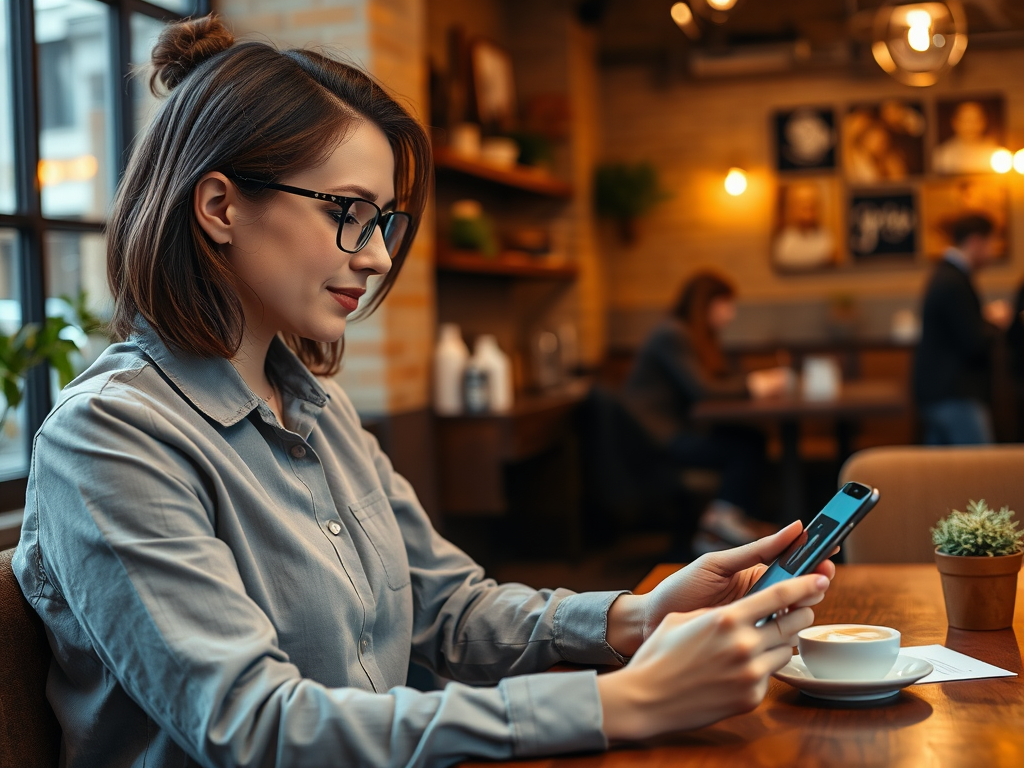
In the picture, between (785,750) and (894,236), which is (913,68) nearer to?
(785,750)

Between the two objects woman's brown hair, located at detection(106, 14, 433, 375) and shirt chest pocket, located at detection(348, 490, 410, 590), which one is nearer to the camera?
woman's brown hair, located at detection(106, 14, 433, 375)

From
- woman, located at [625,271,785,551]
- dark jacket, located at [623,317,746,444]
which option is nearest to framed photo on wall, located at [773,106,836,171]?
woman, located at [625,271,785,551]

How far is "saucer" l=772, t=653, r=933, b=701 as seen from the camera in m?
1.00

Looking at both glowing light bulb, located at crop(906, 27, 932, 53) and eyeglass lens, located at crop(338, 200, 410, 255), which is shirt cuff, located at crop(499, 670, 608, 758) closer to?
eyeglass lens, located at crop(338, 200, 410, 255)

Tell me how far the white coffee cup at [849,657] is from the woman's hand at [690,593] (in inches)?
5.4

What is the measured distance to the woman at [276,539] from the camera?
0.91m

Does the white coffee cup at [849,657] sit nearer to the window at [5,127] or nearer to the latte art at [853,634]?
the latte art at [853,634]

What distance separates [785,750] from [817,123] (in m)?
6.60

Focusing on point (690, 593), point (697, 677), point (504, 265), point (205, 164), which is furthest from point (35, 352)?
point (504, 265)

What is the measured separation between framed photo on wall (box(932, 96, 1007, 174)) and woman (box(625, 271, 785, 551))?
2.71 meters

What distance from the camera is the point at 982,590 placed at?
1261 mm

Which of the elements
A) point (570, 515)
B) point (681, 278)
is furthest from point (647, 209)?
point (570, 515)

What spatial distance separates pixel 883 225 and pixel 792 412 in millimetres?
3000

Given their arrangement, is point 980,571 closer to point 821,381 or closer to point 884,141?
point 821,381
